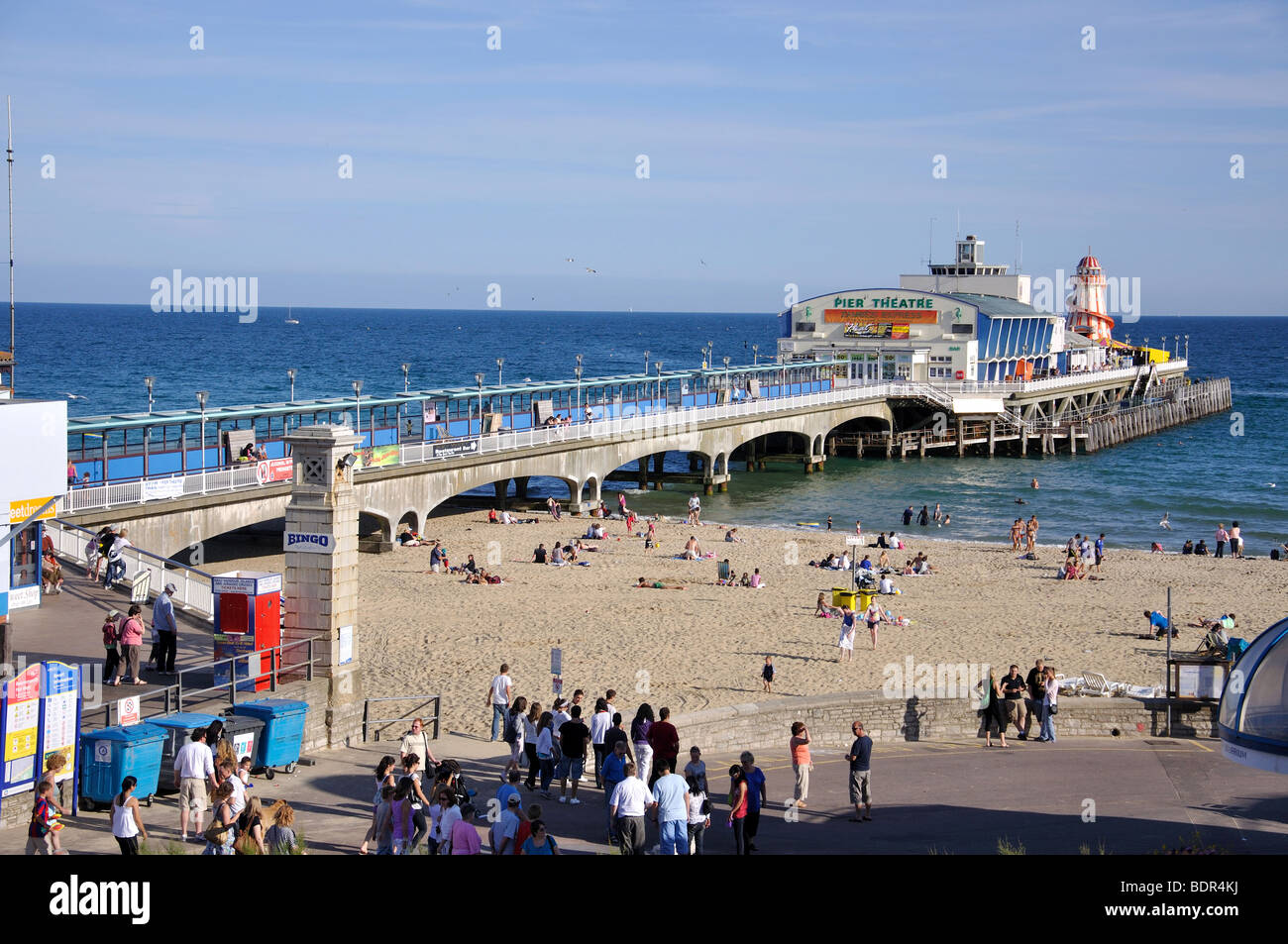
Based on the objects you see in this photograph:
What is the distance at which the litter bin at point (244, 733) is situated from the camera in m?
13.4

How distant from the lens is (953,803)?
13945 millimetres

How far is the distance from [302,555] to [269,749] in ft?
11.5

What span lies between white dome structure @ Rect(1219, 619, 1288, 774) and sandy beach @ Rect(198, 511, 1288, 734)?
9856 mm

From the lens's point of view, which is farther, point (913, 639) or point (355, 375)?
point (355, 375)

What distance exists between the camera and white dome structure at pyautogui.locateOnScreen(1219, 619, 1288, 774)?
11.4 m

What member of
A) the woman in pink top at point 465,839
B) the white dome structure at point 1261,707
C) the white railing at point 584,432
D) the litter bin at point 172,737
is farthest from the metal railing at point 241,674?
the white railing at point 584,432

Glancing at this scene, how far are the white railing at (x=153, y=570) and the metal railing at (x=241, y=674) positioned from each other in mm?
3192

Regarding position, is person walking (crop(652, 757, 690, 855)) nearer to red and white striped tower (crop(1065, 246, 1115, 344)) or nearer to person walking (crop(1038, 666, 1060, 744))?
person walking (crop(1038, 666, 1060, 744))

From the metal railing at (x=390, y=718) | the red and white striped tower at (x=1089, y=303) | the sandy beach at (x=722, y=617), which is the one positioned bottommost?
the sandy beach at (x=722, y=617)

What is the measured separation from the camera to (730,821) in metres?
12.0

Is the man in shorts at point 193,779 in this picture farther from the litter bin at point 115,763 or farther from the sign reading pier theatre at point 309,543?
the sign reading pier theatre at point 309,543

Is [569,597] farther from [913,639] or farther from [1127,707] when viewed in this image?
[1127,707]

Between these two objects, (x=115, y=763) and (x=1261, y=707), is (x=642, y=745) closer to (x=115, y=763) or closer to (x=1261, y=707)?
(x=115, y=763)

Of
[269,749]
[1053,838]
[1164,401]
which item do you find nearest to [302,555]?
[269,749]
